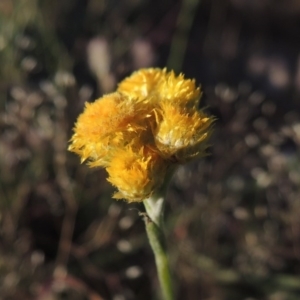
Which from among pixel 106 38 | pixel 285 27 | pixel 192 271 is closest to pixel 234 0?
pixel 285 27

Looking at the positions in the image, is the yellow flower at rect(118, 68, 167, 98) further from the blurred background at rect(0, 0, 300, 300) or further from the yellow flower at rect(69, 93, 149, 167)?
the blurred background at rect(0, 0, 300, 300)

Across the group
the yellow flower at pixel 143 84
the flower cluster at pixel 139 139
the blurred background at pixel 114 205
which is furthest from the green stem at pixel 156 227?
the blurred background at pixel 114 205

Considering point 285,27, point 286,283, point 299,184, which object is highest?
point 285,27

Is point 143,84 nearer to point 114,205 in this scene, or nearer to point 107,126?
point 107,126

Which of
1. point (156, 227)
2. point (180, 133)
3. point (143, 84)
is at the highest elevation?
point (143, 84)

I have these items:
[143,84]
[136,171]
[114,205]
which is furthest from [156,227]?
[114,205]

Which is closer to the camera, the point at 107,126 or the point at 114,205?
the point at 107,126

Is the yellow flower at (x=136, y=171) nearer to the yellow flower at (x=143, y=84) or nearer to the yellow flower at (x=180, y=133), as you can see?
the yellow flower at (x=180, y=133)

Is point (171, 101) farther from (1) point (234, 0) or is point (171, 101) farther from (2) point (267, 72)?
(1) point (234, 0)
